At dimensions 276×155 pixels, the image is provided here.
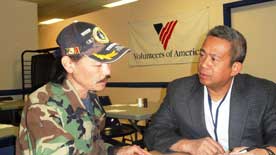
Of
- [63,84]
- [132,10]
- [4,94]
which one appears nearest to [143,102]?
[63,84]

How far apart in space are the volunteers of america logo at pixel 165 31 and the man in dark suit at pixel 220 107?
13.1 ft

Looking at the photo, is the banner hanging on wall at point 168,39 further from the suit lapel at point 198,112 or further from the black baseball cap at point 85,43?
the black baseball cap at point 85,43

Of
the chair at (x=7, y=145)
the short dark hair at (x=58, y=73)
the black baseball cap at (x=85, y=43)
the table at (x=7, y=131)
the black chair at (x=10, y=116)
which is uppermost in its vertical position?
the black baseball cap at (x=85, y=43)

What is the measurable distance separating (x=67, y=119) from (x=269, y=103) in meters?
0.97

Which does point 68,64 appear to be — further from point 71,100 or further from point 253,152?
point 253,152

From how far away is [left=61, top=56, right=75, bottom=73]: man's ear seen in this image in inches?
43.2

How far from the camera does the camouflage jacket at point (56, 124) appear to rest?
0.94m

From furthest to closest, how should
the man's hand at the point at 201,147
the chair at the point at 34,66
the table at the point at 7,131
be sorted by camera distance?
1. the chair at the point at 34,66
2. the table at the point at 7,131
3. the man's hand at the point at 201,147

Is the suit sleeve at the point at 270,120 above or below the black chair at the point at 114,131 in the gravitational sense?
above

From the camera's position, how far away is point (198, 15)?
16.8 feet

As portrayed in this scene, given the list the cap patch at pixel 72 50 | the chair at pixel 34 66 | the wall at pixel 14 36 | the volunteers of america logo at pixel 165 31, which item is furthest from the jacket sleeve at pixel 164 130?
the wall at pixel 14 36

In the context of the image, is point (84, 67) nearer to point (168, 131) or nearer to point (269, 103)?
point (168, 131)

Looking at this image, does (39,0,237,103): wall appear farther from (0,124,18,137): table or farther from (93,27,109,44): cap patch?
(93,27,109,44): cap patch

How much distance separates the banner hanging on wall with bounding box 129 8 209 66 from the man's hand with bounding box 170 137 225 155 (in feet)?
12.6
